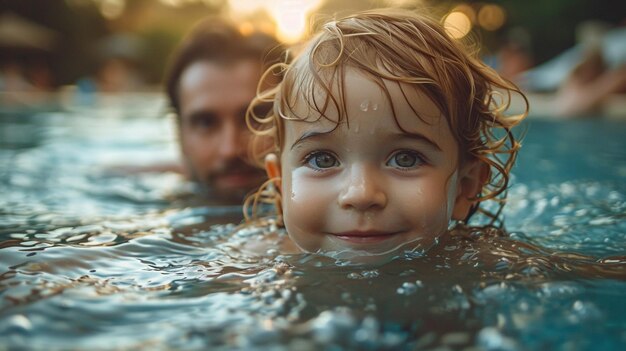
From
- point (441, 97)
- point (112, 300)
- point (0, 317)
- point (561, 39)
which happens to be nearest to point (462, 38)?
point (441, 97)

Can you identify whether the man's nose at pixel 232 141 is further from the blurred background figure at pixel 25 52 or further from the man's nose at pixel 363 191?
the blurred background figure at pixel 25 52

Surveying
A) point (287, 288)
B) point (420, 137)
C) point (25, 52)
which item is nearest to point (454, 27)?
point (420, 137)

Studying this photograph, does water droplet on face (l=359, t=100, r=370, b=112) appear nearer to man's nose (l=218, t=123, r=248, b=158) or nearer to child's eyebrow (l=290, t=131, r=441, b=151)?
child's eyebrow (l=290, t=131, r=441, b=151)

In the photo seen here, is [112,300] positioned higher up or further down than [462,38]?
further down

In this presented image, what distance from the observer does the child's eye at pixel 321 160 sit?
225 cm

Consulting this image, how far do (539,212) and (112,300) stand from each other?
2861 mm

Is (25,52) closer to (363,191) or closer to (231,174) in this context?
(231,174)

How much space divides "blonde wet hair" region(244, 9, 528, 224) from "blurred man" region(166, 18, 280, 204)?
1523 mm

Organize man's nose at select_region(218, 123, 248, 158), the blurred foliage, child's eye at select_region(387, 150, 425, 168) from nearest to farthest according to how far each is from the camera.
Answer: child's eye at select_region(387, 150, 425, 168) < man's nose at select_region(218, 123, 248, 158) < the blurred foliage

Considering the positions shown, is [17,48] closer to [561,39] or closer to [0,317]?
[561,39]

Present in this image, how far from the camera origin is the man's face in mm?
4074

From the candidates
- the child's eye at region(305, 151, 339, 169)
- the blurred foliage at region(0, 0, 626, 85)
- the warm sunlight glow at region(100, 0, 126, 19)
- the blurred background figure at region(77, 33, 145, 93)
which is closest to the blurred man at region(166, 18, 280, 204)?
the child's eye at region(305, 151, 339, 169)

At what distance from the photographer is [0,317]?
1697mm

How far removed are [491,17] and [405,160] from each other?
26.7m
